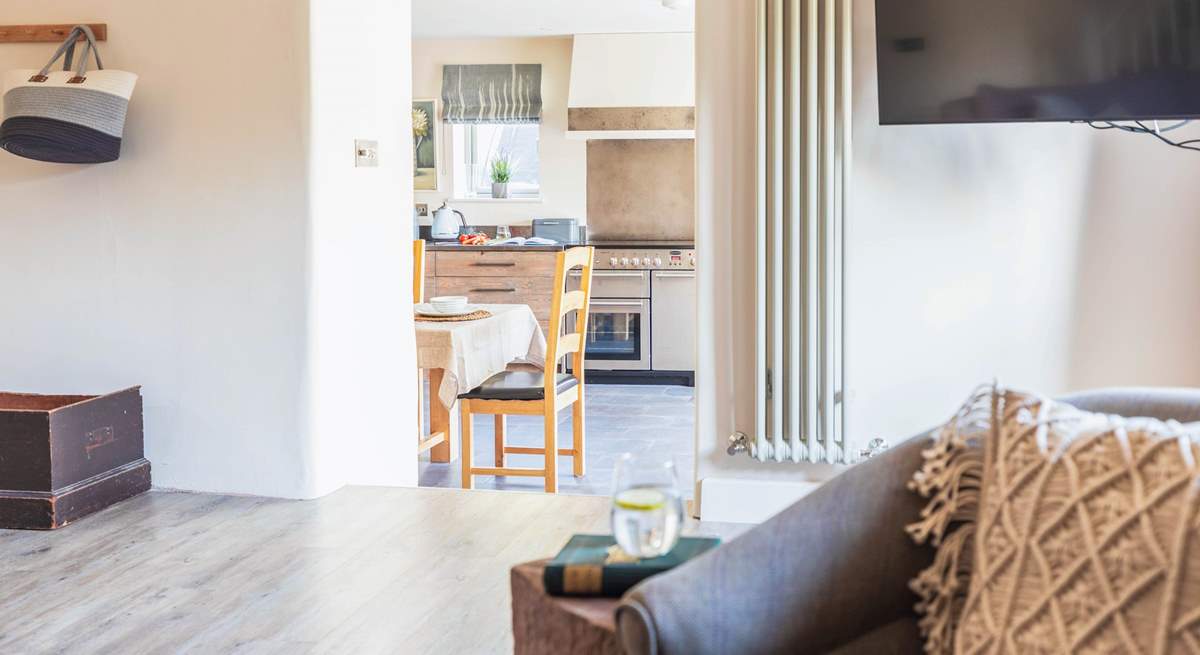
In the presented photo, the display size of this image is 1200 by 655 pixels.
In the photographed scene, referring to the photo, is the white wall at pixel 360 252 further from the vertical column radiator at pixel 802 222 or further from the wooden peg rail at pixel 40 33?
the vertical column radiator at pixel 802 222

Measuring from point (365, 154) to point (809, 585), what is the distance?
10.2ft

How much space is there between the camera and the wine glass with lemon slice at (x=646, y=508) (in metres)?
1.32

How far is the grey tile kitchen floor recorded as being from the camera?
16.2 ft

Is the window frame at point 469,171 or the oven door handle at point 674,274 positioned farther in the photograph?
the window frame at point 469,171

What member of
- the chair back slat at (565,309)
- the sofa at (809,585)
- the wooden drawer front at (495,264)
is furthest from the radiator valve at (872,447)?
the wooden drawer front at (495,264)

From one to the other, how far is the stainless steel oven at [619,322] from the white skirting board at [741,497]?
401 cm

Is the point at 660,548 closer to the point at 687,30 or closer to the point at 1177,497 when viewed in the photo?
the point at 1177,497

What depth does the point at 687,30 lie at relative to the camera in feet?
24.8

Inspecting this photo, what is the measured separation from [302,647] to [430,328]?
206 cm

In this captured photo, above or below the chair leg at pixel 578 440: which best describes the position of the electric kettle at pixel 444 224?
above

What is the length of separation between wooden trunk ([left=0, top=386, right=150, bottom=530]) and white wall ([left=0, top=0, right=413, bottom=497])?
8.3 inches

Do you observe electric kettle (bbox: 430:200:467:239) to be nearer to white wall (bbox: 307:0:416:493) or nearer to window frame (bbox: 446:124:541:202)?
window frame (bbox: 446:124:541:202)

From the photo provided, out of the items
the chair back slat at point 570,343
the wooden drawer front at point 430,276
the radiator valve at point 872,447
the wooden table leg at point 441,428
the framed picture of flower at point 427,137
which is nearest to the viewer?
the radiator valve at point 872,447

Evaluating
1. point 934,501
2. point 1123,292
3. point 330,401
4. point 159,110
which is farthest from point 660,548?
point 159,110
